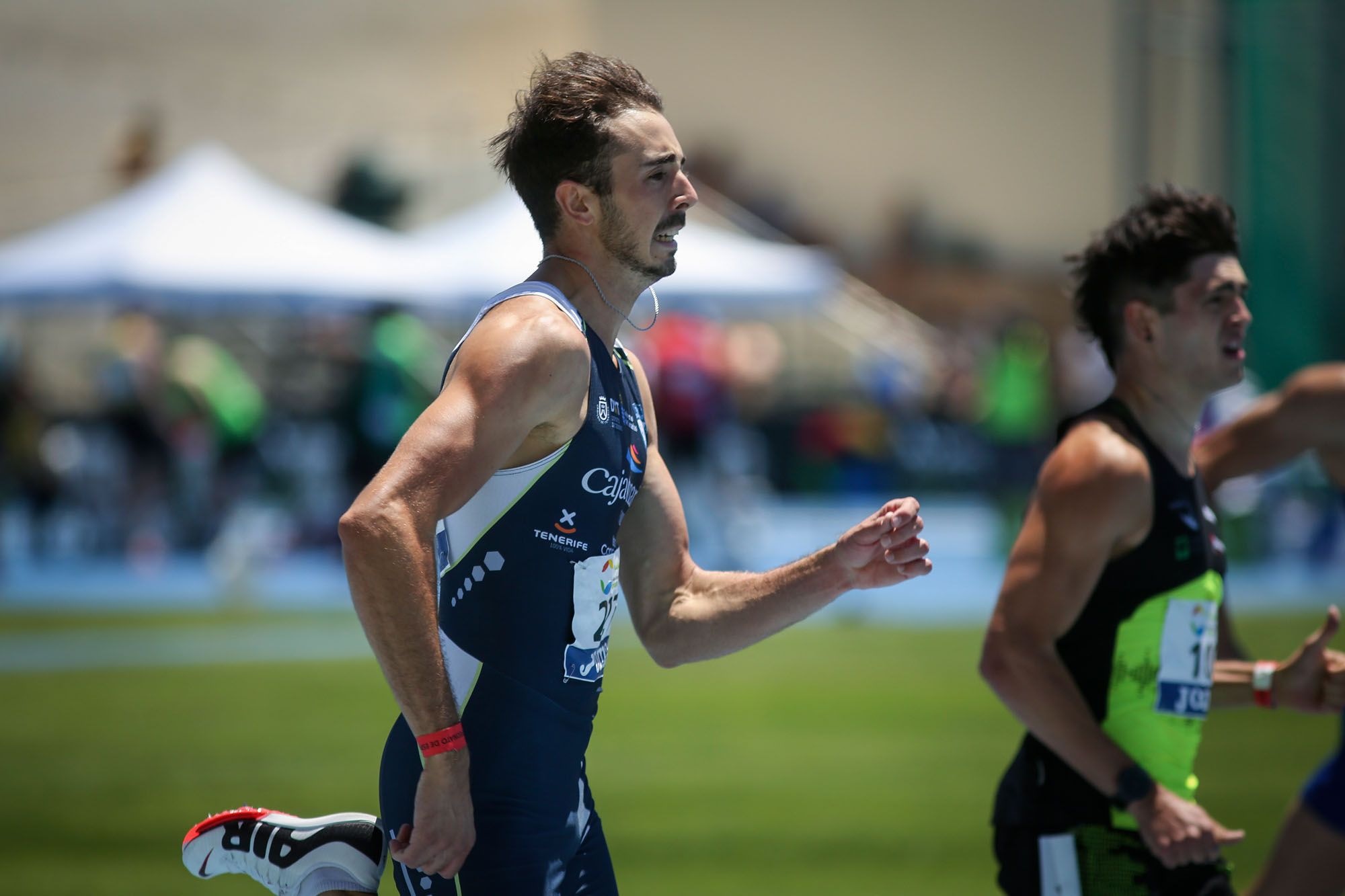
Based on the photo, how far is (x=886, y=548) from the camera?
3369mm

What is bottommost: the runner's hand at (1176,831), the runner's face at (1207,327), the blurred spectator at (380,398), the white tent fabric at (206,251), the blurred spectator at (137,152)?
the runner's hand at (1176,831)

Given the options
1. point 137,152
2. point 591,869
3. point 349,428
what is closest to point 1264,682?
point 591,869

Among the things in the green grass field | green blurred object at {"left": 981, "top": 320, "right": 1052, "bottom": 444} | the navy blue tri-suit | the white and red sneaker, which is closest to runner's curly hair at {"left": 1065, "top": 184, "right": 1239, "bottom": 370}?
the navy blue tri-suit

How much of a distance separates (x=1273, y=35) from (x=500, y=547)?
13625 mm

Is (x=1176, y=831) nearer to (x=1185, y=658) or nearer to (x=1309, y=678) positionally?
(x=1185, y=658)

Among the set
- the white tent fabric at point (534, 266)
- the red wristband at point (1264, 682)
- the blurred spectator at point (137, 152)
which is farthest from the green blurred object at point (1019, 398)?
the red wristband at point (1264, 682)

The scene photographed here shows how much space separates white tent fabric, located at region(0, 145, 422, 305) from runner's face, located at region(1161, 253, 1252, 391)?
15726 millimetres

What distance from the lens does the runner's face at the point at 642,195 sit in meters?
3.28

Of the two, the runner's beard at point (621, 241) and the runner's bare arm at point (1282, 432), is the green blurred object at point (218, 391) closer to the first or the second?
the runner's bare arm at point (1282, 432)

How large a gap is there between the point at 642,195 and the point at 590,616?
88 centimetres

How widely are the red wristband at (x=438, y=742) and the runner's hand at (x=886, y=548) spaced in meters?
0.97

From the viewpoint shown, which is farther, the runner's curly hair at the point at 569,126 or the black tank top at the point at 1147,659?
the black tank top at the point at 1147,659

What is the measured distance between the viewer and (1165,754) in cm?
386

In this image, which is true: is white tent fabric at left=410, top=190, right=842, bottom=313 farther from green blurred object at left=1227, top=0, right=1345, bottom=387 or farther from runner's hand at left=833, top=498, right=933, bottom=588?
runner's hand at left=833, top=498, right=933, bottom=588
